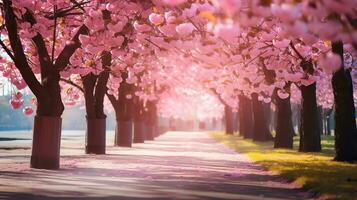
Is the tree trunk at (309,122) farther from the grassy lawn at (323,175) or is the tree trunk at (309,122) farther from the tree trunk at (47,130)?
the tree trunk at (47,130)

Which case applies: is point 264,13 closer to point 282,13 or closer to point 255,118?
point 282,13

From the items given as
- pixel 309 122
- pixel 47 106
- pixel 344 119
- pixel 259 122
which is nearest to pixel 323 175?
pixel 344 119

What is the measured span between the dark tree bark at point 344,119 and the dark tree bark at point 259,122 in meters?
19.3

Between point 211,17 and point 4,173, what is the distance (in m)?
12.1

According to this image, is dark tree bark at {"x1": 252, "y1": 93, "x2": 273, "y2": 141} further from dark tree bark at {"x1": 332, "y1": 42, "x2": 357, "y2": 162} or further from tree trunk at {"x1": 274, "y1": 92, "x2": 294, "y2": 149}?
dark tree bark at {"x1": 332, "y1": 42, "x2": 357, "y2": 162}

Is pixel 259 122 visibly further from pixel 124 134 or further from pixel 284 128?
pixel 124 134

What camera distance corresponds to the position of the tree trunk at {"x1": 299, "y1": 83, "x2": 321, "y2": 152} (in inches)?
1028

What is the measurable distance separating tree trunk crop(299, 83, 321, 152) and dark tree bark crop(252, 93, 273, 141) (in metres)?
13.6

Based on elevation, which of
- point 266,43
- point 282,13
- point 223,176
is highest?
point 266,43

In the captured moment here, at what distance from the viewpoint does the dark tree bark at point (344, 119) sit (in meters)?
20.3

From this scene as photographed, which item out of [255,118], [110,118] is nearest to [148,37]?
[255,118]

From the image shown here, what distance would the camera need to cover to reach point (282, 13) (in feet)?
16.3

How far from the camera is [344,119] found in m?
20.6

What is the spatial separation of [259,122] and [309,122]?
49.3ft
